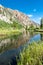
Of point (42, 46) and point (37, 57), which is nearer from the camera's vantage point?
point (37, 57)

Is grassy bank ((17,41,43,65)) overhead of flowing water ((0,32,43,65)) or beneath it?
overhead

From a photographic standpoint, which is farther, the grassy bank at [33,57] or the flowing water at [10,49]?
the flowing water at [10,49]

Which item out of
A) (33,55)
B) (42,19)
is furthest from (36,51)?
(42,19)

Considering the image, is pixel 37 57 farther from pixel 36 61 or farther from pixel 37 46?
pixel 37 46

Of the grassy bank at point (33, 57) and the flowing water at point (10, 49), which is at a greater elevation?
the grassy bank at point (33, 57)

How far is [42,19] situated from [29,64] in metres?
144

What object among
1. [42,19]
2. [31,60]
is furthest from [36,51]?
[42,19]

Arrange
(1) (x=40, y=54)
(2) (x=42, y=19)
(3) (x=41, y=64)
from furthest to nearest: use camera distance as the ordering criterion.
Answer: (2) (x=42, y=19) → (1) (x=40, y=54) → (3) (x=41, y=64)

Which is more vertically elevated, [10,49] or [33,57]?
[33,57]

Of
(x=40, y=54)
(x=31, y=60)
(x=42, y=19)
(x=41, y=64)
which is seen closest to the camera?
(x=41, y=64)

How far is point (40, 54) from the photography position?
18.3 m

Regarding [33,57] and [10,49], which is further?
[10,49]

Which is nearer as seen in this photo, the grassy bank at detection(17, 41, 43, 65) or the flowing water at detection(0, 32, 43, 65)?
the grassy bank at detection(17, 41, 43, 65)

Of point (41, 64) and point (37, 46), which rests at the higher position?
point (37, 46)
